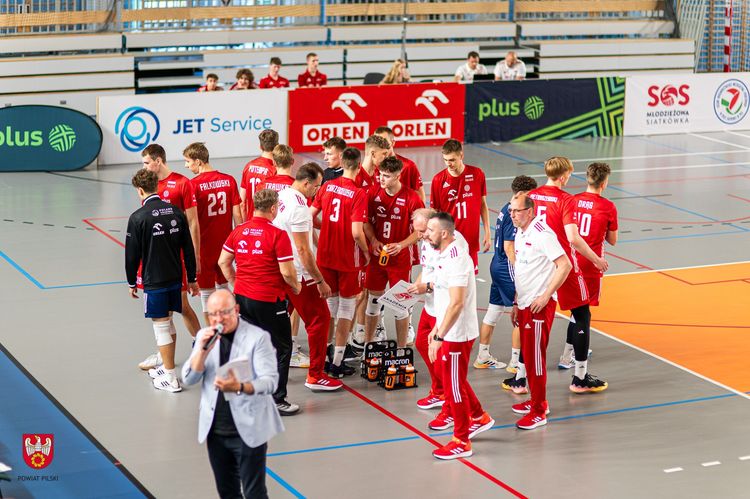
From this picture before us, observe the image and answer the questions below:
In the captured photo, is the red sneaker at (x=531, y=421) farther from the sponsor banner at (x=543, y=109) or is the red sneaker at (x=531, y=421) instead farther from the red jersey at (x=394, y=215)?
the sponsor banner at (x=543, y=109)

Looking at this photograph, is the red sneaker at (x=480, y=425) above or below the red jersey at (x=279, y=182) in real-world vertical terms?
below

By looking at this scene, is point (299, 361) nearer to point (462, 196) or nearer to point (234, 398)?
point (462, 196)

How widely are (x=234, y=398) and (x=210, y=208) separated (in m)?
4.45

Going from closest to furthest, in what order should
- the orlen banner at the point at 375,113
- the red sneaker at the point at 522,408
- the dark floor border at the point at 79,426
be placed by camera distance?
the dark floor border at the point at 79,426 → the red sneaker at the point at 522,408 → the orlen banner at the point at 375,113

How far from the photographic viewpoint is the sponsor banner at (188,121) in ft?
68.2

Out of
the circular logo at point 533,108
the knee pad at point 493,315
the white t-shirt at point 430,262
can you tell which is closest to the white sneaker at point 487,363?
the knee pad at point 493,315

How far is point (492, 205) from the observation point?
1811 cm

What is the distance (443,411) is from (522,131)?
51.3ft

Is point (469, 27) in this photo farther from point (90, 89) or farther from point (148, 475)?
point (148, 475)

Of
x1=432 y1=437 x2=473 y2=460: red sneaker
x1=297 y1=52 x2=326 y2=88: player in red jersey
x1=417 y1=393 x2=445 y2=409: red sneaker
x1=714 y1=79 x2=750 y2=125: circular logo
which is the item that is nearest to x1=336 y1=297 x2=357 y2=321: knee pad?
x1=417 y1=393 x2=445 y2=409: red sneaker

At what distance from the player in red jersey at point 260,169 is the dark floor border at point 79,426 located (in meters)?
2.55

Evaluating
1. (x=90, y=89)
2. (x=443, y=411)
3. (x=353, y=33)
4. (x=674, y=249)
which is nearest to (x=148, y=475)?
(x=443, y=411)

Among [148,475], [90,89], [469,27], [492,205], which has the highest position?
[469,27]

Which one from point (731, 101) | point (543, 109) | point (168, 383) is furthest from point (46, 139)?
point (731, 101)
